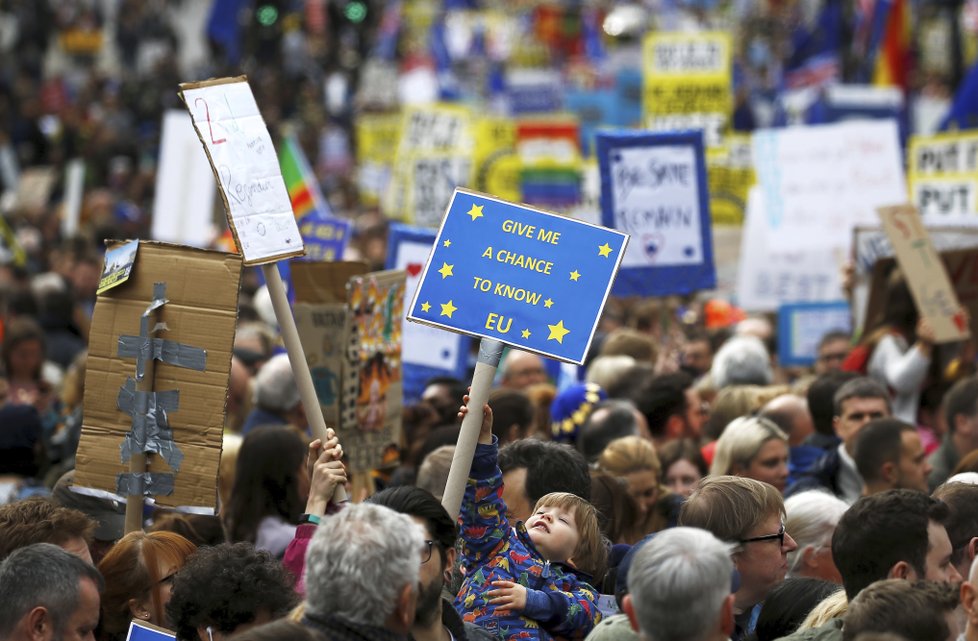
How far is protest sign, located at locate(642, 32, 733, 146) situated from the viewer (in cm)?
1519

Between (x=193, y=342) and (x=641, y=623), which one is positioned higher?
(x=193, y=342)

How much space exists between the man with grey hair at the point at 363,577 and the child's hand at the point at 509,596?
808 millimetres

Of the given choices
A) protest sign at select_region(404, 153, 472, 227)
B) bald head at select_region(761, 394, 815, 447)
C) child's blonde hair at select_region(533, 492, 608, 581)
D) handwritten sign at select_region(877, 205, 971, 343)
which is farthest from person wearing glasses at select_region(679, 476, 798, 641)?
protest sign at select_region(404, 153, 472, 227)

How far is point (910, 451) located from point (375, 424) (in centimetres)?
208

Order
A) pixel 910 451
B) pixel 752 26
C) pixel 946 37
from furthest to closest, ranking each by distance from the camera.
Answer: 1. pixel 752 26
2. pixel 946 37
3. pixel 910 451

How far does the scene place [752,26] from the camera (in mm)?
38812

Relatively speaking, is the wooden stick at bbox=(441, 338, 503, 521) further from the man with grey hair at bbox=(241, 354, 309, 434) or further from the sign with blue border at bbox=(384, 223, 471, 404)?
the sign with blue border at bbox=(384, 223, 471, 404)

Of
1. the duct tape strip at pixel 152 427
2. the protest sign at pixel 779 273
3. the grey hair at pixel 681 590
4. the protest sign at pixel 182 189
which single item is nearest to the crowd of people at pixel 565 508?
the grey hair at pixel 681 590

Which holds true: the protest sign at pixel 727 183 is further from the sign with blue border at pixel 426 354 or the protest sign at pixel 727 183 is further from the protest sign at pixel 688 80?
the sign with blue border at pixel 426 354

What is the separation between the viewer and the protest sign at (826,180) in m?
12.1

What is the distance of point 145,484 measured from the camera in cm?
563

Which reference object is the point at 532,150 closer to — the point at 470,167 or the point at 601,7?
the point at 470,167

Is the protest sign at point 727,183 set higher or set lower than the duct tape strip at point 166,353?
lower

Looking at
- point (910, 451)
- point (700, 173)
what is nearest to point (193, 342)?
point (910, 451)
